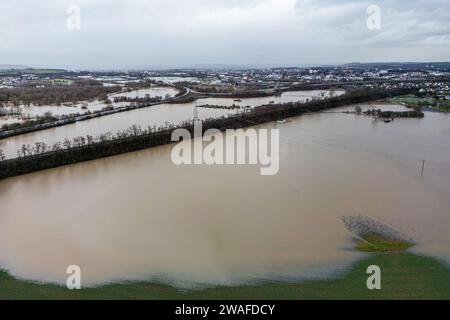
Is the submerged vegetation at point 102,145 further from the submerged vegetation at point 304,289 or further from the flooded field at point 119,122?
the submerged vegetation at point 304,289

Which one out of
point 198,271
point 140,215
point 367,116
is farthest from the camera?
point 367,116

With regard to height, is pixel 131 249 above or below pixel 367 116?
below

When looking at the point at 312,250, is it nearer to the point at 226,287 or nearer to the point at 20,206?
the point at 226,287

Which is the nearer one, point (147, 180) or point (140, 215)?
point (140, 215)

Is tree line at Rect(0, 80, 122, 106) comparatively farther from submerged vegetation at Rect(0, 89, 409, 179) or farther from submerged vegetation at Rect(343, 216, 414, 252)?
submerged vegetation at Rect(343, 216, 414, 252)

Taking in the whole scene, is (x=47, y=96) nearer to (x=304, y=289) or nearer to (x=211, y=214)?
(x=211, y=214)

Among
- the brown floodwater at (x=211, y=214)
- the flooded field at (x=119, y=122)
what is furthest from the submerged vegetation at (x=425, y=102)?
the brown floodwater at (x=211, y=214)
